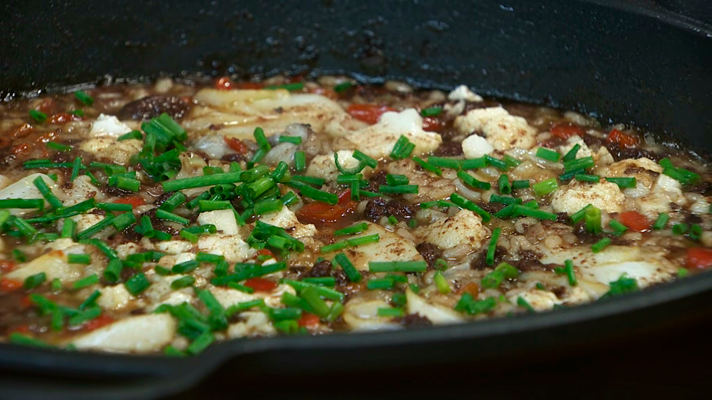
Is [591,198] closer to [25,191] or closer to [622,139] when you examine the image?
[622,139]

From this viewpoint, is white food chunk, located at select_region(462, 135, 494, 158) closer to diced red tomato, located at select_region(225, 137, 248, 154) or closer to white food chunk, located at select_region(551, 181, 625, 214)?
white food chunk, located at select_region(551, 181, 625, 214)

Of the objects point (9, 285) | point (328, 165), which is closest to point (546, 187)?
point (328, 165)

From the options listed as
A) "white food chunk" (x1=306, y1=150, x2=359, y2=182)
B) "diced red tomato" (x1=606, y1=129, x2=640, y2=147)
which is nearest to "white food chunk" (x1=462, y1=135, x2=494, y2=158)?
"white food chunk" (x1=306, y1=150, x2=359, y2=182)

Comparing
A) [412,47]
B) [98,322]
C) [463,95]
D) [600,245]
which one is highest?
[412,47]

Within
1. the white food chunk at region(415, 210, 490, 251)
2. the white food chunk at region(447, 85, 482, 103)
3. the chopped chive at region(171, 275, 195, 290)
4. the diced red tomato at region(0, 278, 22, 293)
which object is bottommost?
the diced red tomato at region(0, 278, 22, 293)

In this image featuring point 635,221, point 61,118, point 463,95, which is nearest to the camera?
point 635,221

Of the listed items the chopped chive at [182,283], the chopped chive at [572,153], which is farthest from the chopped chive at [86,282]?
the chopped chive at [572,153]
